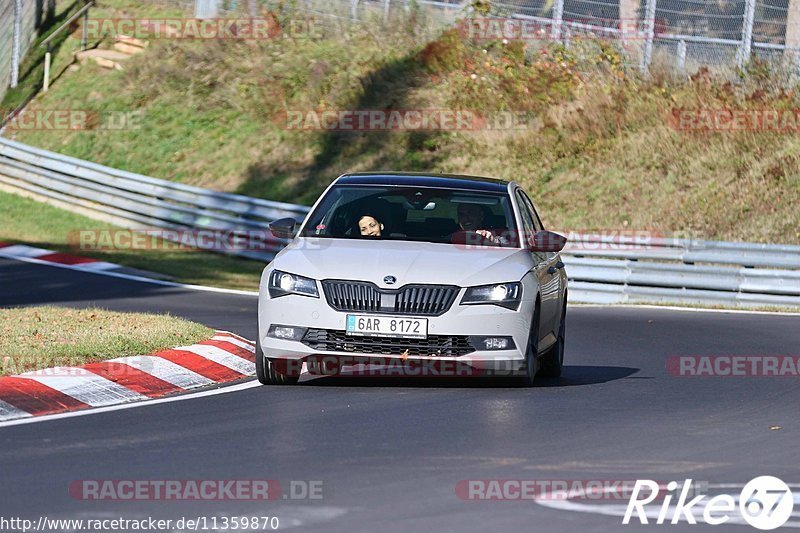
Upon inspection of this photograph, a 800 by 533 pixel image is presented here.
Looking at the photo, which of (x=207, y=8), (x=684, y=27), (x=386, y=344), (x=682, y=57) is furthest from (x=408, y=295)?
(x=207, y=8)

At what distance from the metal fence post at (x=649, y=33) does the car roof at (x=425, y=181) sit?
18225 millimetres

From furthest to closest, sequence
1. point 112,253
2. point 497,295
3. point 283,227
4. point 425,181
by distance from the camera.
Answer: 1. point 112,253
2. point 425,181
3. point 283,227
4. point 497,295

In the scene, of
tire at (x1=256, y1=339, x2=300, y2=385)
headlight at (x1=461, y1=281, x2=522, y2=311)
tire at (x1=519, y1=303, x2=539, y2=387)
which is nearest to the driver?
tire at (x1=519, y1=303, x2=539, y2=387)

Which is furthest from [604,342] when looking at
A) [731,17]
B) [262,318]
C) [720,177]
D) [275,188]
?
[275,188]

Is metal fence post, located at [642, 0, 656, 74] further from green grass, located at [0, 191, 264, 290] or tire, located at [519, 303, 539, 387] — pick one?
tire, located at [519, 303, 539, 387]

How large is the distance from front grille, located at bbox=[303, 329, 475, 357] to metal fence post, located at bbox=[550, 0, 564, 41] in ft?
69.5

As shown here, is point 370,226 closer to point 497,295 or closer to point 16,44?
point 497,295

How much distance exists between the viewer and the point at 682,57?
97.7 feet

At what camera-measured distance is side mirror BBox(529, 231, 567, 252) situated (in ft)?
37.1

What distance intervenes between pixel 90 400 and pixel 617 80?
2248cm

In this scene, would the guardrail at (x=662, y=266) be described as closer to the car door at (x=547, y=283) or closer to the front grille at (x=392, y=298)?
the car door at (x=547, y=283)

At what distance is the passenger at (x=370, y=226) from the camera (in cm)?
1136

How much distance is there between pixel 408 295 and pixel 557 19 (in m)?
21.8

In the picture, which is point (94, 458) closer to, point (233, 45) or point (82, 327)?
point (82, 327)
